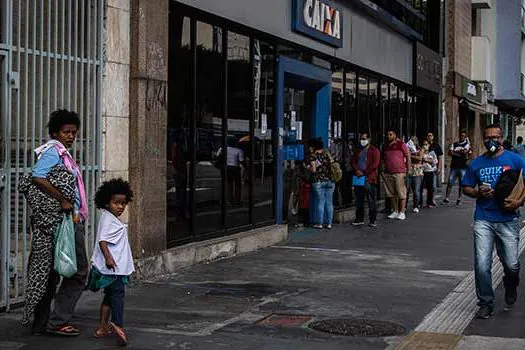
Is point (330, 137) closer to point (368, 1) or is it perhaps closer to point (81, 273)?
point (368, 1)

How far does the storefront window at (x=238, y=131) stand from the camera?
1238cm

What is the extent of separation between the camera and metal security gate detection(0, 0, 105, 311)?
24.7 ft

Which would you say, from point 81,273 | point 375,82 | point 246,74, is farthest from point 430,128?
point 81,273

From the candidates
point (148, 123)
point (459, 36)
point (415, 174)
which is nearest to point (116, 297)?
point (148, 123)

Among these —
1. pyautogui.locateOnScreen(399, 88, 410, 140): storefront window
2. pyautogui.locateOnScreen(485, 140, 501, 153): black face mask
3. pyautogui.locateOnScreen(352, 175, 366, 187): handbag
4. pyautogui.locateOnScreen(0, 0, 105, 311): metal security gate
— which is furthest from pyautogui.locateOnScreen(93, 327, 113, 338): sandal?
pyautogui.locateOnScreen(399, 88, 410, 140): storefront window

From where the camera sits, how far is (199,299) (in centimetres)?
A: 860

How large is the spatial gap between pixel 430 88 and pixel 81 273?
68.8 feet

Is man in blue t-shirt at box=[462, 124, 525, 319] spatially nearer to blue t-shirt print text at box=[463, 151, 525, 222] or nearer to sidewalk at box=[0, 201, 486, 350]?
blue t-shirt print text at box=[463, 151, 525, 222]

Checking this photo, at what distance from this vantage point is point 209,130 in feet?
38.0

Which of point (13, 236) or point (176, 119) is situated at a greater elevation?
point (176, 119)

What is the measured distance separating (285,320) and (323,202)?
778 cm

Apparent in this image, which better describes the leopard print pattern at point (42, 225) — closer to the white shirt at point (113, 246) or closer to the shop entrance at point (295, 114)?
the white shirt at point (113, 246)

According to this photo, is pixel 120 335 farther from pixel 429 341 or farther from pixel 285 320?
pixel 429 341

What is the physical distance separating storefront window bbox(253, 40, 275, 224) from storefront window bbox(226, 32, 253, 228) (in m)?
0.32
